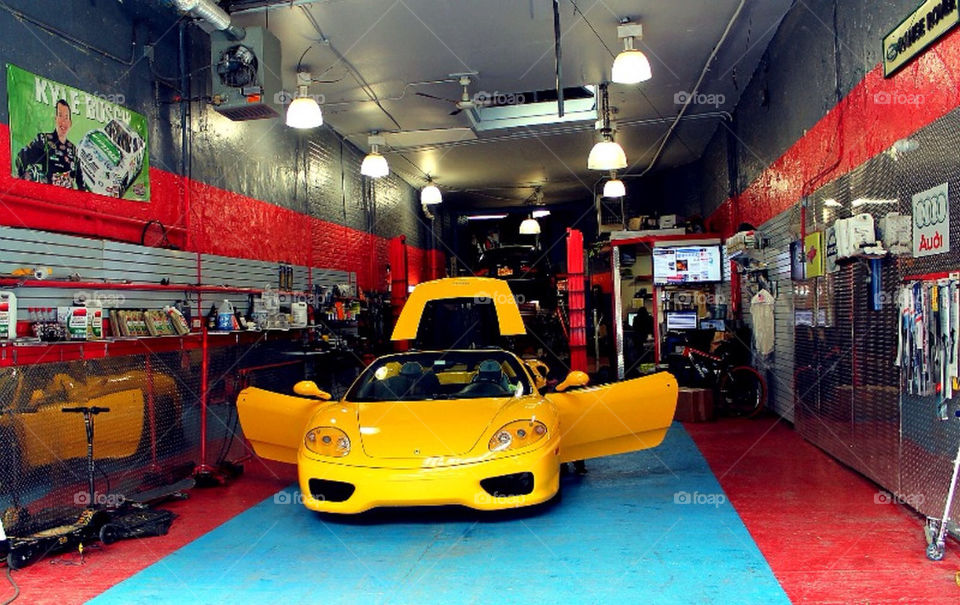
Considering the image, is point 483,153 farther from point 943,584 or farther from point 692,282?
point 943,584

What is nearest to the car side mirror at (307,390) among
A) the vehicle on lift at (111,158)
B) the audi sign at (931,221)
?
the vehicle on lift at (111,158)

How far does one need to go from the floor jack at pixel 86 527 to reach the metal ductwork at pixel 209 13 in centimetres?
291

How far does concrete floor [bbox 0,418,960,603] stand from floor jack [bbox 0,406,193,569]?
0.09 metres

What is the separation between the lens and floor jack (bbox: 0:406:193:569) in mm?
3992

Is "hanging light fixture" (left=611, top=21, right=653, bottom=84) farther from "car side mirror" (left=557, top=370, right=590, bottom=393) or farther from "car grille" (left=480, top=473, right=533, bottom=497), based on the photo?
"car grille" (left=480, top=473, right=533, bottom=497)

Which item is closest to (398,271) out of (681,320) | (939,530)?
(681,320)

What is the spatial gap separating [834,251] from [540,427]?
263 centimetres

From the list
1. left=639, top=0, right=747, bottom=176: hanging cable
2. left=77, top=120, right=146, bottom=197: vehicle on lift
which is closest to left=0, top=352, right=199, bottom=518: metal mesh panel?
left=77, top=120, right=146, bottom=197: vehicle on lift

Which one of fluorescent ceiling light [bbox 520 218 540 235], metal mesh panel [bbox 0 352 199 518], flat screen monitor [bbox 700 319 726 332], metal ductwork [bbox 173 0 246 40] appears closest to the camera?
metal mesh panel [bbox 0 352 199 518]

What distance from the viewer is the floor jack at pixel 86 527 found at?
3992mm

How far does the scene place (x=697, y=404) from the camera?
27.6ft

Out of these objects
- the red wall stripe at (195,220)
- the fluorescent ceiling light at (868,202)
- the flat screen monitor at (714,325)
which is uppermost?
the red wall stripe at (195,220)

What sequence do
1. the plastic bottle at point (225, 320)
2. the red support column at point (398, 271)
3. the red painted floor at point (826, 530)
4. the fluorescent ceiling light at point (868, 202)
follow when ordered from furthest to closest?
the red support column at point (398, 271), the plastic bottle at point (225, 320), the fluorescent ceiling light at point (868, 202), the red painted floor at point (826, 530)

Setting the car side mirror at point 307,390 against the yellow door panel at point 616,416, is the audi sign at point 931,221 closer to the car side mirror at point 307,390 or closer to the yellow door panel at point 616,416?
the yellow door panel at point 616,416
